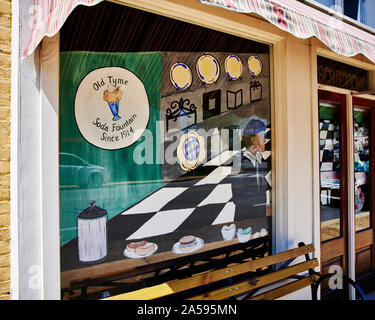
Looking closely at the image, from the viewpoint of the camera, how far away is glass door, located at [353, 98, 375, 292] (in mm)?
4145

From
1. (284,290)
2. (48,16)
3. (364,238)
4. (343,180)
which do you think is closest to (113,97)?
(48,16)

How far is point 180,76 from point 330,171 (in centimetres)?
237

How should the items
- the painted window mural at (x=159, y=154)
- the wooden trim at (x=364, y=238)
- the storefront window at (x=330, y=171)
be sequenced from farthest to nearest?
the wooden trim at (x=364, y=238) → the storefront window at (x=330, y=171) → the painted window mural at (x=159, y=154)

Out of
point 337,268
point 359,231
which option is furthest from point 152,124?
point 359,231

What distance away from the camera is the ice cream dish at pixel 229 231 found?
2.90 meters

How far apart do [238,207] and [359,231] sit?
87.4 inches

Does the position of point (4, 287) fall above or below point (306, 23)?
below

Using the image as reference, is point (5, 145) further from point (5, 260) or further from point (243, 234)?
point (243, 234)

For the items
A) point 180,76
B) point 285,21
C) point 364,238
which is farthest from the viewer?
point 364,238

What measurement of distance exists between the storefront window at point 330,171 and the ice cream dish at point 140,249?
2.25 m

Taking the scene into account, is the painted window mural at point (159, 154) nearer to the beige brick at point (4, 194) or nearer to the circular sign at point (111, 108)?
the circular sign at point (111, 108)

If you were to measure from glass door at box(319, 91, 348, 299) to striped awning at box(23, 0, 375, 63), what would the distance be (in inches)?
39.6

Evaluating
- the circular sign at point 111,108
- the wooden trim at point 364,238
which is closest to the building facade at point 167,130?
the circular sign at point 111,108

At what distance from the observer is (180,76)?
8.75 feet
